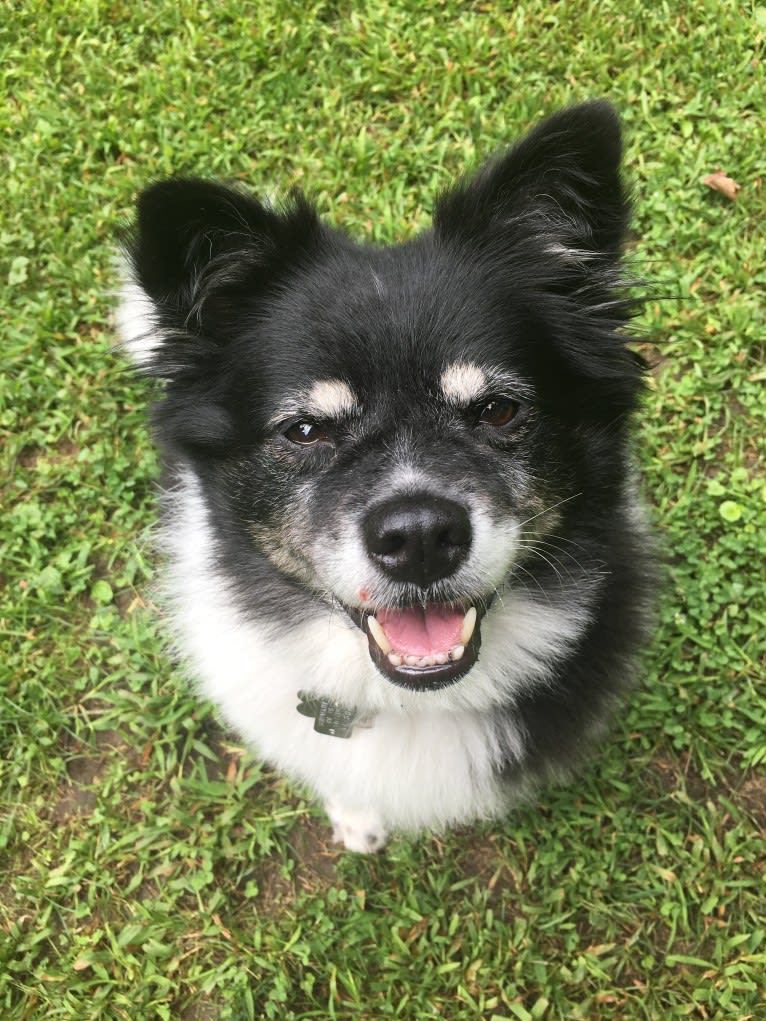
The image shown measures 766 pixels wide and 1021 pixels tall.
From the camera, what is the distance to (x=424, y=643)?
2.57m

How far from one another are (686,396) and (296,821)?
2.80 meters

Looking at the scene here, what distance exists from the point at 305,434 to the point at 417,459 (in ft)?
1.28

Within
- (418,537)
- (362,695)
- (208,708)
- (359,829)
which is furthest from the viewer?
(208,708)

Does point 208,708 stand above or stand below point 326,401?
below

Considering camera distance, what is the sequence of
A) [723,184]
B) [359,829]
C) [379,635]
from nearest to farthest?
1. [379,635]
2. [359,829]
3. [723,184]

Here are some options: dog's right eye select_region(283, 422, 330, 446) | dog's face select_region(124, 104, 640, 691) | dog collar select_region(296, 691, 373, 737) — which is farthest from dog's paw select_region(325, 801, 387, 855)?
dog's right eye select_region(283, 422, 330, 446)

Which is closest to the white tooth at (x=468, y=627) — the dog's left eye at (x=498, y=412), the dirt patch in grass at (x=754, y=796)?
the dog's left eye at (x=498, y=412)

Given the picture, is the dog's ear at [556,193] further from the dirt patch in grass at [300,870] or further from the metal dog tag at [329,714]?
the dirt patch in grass at [300,870]

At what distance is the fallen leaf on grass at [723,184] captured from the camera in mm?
4422

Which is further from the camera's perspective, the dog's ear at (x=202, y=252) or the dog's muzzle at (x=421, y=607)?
the dog's ear at (x=202, y=252)

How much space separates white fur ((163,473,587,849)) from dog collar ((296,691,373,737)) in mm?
34

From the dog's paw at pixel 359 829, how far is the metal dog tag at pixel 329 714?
0.64 meters

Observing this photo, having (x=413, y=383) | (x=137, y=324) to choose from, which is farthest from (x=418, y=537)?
(x=137, y=324)

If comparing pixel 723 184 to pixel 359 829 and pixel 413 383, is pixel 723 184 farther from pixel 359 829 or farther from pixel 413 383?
pixel 359 829
